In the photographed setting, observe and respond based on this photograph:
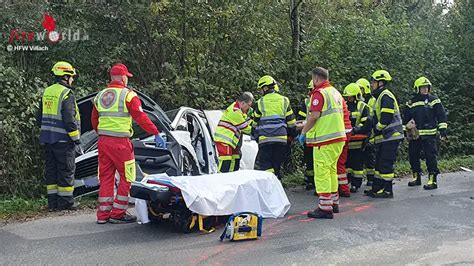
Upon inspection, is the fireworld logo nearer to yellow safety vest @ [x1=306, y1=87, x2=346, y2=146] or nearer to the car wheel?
the car wheel

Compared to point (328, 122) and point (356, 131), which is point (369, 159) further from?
point (328, 122)

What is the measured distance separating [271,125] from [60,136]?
324 centimetres

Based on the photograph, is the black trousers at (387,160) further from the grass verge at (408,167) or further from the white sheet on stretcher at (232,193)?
the white sheet on stretcher at (232,193)

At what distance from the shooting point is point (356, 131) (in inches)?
364

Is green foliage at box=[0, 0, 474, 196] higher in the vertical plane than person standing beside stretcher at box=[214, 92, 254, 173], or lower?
higher

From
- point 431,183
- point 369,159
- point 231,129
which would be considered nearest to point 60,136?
point 231,129

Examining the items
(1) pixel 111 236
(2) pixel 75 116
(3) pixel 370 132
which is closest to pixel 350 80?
(3) pixel 370 132

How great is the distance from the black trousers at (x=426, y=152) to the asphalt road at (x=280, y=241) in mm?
1988

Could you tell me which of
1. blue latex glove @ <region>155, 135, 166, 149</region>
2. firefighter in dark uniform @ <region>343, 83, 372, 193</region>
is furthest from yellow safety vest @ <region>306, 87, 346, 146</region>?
blue latex glove @ <region>155, 135, 166, 149</region>

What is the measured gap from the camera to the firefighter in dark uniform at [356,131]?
9250mm

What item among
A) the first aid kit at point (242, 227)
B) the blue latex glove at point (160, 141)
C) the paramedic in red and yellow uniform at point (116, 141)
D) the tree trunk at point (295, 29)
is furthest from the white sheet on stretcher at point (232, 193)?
the tree trunk at point (295, 29)

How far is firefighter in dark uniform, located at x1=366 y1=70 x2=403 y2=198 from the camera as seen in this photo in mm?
8906

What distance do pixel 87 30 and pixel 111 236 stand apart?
591cm

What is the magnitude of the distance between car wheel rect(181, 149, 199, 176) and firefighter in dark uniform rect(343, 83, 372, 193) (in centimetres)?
275
